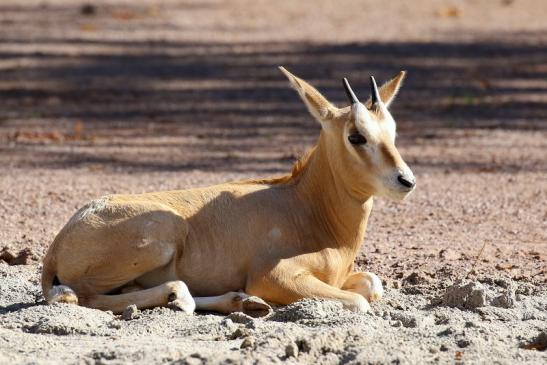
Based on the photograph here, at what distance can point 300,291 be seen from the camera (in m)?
7.64

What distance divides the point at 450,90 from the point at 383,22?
5854 millimetres

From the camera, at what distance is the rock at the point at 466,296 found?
7.75 m

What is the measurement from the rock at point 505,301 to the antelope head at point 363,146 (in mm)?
877

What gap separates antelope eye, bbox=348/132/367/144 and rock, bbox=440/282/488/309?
1.08 metres

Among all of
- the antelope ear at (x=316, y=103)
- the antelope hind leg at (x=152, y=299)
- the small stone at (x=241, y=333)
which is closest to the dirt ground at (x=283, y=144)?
the small stone at (x=241, y=333)

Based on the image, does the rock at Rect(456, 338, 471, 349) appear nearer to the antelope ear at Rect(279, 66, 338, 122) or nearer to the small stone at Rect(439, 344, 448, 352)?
the small stone at Rect(439, 344, 448, 352)

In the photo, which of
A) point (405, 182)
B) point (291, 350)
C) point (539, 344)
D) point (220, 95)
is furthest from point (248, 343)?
point (220, 95)

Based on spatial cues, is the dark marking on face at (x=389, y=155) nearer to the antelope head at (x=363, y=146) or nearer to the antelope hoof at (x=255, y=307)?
the antelope head at (x=363, y=146)

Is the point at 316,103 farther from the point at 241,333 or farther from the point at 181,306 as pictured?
the point at 241,333

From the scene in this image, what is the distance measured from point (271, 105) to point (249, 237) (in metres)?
8.90

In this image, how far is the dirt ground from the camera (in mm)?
7008

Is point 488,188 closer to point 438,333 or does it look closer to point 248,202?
point 248,202

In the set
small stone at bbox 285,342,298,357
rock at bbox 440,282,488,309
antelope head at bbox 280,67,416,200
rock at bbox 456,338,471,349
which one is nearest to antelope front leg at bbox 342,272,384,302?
rock at bbox 440,282,488,309

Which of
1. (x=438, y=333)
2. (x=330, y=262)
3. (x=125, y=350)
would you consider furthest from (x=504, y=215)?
(x=125, y=350)
